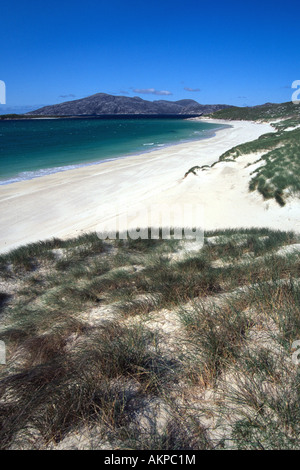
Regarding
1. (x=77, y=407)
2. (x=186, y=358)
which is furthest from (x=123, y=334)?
(x=77, y=407)

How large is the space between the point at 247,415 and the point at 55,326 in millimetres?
2445

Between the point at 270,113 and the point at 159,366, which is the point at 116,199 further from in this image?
the point at 270,113

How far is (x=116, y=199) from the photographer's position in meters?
14.2

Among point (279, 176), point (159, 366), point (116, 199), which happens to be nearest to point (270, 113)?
point (279, 176)

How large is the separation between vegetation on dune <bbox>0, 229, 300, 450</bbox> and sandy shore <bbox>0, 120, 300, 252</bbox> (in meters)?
5.90

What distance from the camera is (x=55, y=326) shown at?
3.35 m

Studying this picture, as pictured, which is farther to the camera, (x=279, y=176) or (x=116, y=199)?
(x=116, y=199)

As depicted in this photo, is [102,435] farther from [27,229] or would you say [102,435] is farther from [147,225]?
[27,229]

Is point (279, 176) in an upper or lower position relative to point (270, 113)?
lower

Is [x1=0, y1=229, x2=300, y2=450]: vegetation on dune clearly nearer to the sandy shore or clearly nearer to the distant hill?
the sandy shore

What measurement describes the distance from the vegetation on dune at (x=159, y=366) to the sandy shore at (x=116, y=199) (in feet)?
19.3

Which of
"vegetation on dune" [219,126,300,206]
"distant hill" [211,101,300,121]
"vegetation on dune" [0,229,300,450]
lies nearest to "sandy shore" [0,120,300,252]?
"vegetation on dune" [219,126,300,206]

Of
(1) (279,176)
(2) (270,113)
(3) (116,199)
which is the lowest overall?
(3) (116,199)

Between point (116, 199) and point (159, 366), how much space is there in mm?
12397
